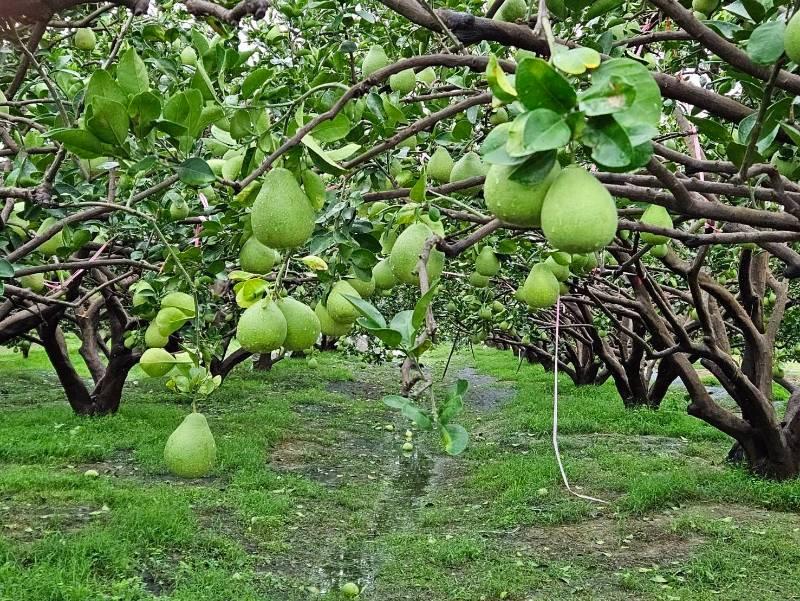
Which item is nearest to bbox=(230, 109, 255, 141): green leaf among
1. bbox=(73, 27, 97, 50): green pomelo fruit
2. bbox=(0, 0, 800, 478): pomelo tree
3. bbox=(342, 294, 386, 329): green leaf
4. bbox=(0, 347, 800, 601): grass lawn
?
bbox=(0, 0, 800, 478): pomelo tree

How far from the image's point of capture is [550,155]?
0.85 meters

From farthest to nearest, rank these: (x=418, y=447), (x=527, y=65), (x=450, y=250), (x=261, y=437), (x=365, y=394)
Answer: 1. (x=365, y=394)
2. (x=418, y=447)
3. (x=261, y=437)
4. (x=450, y=250)
5. (x=527, y=65)

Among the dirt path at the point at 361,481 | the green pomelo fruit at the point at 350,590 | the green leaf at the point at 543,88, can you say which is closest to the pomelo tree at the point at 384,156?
the green leaf at the point at 543,88

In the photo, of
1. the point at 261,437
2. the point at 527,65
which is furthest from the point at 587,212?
the point at 261,437

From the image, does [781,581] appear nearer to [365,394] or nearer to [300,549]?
[300,549]

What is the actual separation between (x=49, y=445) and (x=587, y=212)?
7.50 metres

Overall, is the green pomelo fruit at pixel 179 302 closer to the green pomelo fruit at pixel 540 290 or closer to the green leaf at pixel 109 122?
Result: the green leaf at pixel 109 122

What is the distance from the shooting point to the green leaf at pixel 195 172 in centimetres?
135

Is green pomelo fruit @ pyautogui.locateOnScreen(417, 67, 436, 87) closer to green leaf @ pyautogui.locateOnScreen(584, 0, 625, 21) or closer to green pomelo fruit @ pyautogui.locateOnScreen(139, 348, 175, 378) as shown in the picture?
green leaf @ pyautogui.locateOnScreen(584, 0, 625, 21)

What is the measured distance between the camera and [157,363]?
60.6 inches

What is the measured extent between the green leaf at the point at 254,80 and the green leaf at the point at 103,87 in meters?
0.32

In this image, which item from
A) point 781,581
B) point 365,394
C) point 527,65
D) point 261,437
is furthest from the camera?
point 365,394

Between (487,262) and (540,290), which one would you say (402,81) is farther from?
(540,290)

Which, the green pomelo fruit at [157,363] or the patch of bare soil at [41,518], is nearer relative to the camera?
the green pomelo fruit at [157,363]
